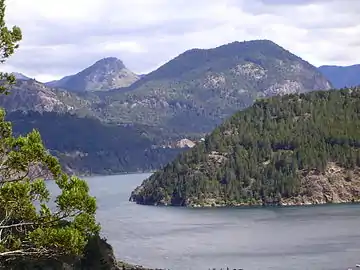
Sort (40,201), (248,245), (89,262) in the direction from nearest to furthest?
1. (40,201)
2. (89,262)
3. (248,245)

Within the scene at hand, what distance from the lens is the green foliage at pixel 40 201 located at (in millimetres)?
23406

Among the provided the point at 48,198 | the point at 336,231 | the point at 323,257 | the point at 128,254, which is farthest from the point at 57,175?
the point at 336,231

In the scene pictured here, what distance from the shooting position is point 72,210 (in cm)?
2366

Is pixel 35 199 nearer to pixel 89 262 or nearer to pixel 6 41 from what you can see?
pixel 6 41

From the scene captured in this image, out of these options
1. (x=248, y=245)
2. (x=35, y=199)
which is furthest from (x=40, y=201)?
(x=248, y=245)

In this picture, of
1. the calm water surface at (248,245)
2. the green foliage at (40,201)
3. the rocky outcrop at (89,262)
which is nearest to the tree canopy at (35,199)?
the green foliage at (40,201)

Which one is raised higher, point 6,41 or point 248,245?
point 6,41

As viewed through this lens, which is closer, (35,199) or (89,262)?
(35,199)

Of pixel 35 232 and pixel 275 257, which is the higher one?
pixel 35 232

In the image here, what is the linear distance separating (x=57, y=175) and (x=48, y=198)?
87cm

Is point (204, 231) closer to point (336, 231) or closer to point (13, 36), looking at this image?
point (336, 231)

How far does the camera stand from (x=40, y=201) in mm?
24125

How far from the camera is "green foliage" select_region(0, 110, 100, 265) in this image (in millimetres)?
23406

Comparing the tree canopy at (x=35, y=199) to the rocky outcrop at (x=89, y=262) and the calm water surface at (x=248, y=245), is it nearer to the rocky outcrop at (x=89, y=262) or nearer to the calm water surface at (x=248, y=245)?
the rocky outcrop at (x=89, y=262)
